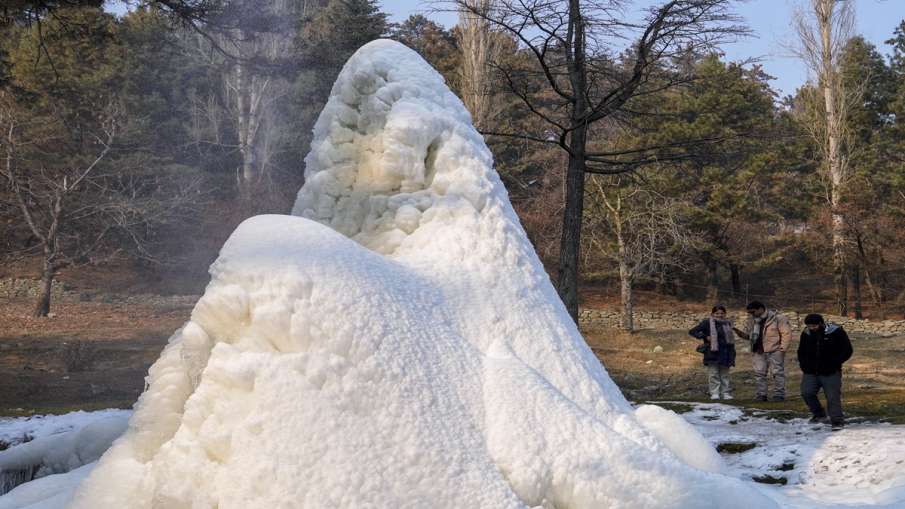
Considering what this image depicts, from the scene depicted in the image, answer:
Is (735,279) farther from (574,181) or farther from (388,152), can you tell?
(388,152)

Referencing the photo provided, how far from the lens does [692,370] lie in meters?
17.7

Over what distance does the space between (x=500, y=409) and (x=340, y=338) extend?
685 mm

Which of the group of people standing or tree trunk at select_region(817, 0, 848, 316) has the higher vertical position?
tree trunk at select_region(817, 0, 848, 316)

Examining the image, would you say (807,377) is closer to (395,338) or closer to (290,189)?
(395,338)

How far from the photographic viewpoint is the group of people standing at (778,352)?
25.0 ft

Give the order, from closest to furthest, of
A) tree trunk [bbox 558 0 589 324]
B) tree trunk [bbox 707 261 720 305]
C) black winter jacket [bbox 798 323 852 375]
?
black winter jacket [bbox 798 323 852 375], tree trunk [bbox 558 0 589 324], tree trunk [bbox 707 261 720 305]

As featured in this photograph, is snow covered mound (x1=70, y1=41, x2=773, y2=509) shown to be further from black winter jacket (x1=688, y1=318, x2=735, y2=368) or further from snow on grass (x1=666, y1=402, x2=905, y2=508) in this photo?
black winter jacket (x1=688, y1=318, x2=735, y2=368)

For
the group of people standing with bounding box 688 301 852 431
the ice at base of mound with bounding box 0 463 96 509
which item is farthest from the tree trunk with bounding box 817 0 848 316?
the ice at base of mound with bounding box 0 463 96 509

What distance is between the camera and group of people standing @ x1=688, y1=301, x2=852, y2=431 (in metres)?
7.63

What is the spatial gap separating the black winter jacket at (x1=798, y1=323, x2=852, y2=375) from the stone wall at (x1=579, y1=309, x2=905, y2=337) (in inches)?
668

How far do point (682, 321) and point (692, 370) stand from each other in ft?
30.0

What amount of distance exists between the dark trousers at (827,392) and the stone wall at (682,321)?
55.4 feet

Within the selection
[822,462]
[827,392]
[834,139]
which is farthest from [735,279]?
[822,462]

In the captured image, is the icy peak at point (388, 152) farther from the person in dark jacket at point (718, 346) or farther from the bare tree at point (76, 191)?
the bare tree at point (76, 191)
